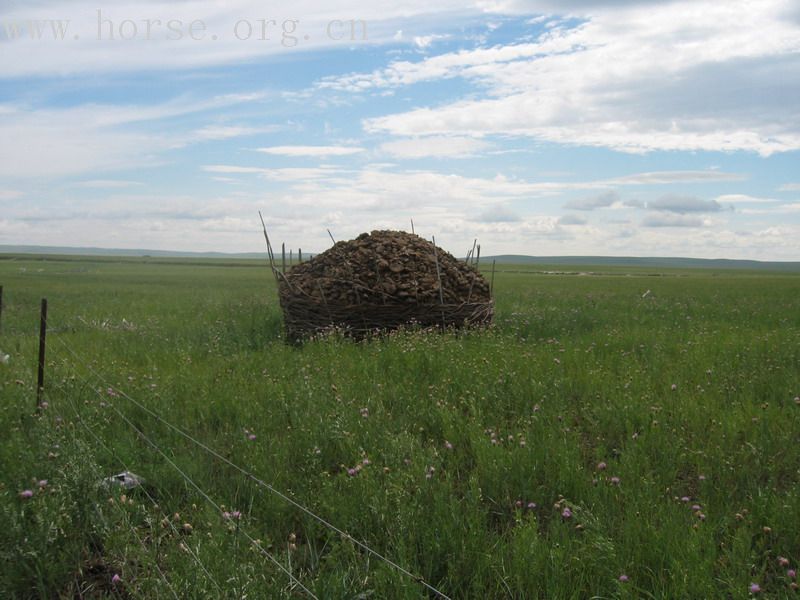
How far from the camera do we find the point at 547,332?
38.2 ft

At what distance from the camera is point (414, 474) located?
14.7ft

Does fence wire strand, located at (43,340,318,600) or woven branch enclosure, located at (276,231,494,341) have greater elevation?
woven branch enclosure, located at (276,231,494,341)

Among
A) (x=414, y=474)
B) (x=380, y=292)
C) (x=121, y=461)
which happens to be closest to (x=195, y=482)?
(x=121, y=461)

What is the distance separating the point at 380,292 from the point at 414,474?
20.9ft

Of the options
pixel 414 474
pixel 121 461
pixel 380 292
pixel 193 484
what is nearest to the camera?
pixel 193 484

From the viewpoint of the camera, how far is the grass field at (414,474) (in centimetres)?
345

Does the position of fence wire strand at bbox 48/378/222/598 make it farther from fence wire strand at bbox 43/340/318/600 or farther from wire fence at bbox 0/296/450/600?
fence wire strand at bbox 43/340/318/600

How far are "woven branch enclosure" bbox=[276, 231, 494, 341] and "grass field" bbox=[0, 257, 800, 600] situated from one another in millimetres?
1873

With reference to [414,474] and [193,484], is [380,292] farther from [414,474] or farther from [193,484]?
[193,484]

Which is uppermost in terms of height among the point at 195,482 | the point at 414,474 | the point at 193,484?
the point at 193,484

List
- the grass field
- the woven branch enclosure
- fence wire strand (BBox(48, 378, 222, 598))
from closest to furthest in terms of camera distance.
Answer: fence wire strand (BBox(48, 378, 222, 598)), the grass field, the woven branch enclosure

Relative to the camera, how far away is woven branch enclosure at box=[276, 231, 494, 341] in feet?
35.1

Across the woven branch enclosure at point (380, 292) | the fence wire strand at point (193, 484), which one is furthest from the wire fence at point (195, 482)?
the woven branch enclosure at point (380, 292)

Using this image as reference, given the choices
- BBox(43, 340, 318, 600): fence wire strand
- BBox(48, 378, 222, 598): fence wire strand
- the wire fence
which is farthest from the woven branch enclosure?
BBox(48, 378, 222, 598): fence wire strand
